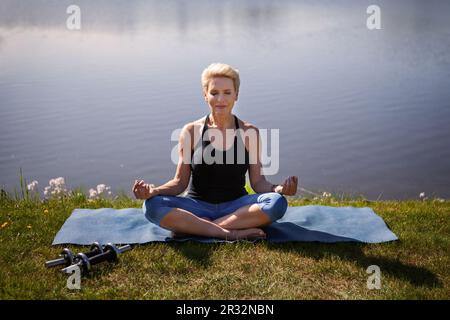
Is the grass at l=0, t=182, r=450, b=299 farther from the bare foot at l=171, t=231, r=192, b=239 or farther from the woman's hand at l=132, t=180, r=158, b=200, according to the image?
the woman's hand at l=132, t=180, r=158, b=200

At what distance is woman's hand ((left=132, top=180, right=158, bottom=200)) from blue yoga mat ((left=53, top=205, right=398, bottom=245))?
0.33 metres

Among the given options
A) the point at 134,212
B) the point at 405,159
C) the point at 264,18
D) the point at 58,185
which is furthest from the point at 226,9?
the point at 134,212

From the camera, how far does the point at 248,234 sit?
4570 mm

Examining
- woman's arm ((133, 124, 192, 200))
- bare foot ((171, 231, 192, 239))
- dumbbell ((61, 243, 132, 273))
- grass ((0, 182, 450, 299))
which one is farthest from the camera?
woman's arm ((133, 124, 192, 200))

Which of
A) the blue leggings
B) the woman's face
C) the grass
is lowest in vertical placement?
the grass

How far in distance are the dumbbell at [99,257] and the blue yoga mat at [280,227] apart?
33 centimetres

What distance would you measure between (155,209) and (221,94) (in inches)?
39.4

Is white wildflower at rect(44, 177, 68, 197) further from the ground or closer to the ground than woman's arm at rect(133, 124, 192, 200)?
closer to the ground

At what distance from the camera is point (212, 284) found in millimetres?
3877

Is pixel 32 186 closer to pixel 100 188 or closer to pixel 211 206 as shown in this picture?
pixel 100 188

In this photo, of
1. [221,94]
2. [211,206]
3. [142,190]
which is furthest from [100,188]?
[221,94]

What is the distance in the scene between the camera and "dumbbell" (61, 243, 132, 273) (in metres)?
3.99

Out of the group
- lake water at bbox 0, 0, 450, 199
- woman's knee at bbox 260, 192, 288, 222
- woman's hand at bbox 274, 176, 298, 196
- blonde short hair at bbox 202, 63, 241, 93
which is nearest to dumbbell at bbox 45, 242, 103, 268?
woman's knee at bbox 260, 192, 288, 222
